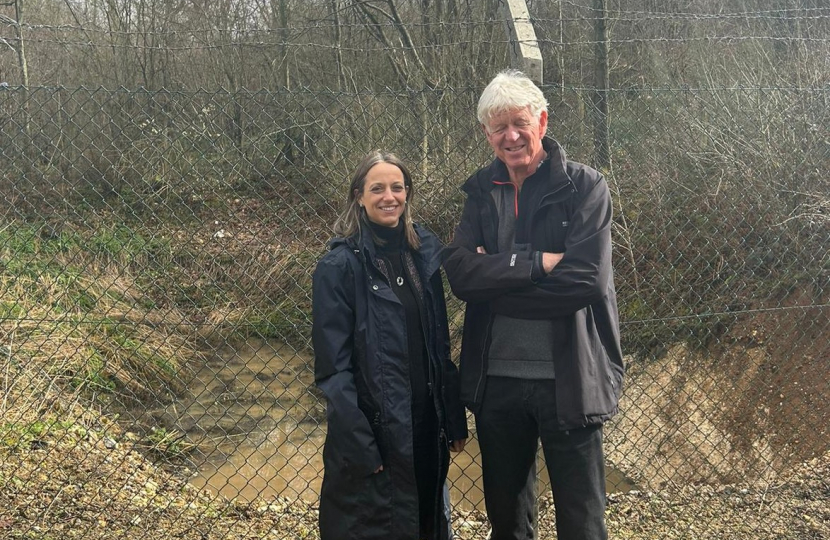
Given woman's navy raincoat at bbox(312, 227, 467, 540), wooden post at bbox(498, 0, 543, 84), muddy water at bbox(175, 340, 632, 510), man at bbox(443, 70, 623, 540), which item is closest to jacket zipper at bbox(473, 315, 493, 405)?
man at bbox(443, 70, 623, 540)

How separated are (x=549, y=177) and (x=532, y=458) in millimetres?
1018

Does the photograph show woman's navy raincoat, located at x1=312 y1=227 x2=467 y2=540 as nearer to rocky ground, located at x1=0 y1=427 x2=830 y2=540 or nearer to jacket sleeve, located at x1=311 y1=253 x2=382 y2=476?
jacket sleeve, located at x1=311 y1=253 x2=382 y2=476

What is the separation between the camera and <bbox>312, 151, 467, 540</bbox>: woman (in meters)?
2.35

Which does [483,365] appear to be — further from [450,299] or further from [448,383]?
[450,299]

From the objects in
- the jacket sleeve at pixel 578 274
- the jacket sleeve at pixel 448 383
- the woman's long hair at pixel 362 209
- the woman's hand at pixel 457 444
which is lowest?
the woman's hand at pixel 457 444

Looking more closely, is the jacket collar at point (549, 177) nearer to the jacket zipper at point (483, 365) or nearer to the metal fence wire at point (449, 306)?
the jacket zipper at point (483, 365)

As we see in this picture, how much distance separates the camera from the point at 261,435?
661 cm

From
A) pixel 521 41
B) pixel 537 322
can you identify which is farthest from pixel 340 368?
pixel 521 41

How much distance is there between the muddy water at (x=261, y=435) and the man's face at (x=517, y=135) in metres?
2.76

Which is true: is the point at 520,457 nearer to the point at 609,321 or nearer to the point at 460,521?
the point at 609,321

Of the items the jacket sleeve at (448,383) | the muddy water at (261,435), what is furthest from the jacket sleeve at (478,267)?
the muddy water at (261,435)

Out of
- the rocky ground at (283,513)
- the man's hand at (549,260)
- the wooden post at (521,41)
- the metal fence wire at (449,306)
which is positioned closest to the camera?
the man's hand at (549,260)

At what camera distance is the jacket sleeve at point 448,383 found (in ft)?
8.57

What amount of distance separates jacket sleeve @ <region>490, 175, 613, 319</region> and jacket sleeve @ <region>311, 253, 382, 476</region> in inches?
21.3
